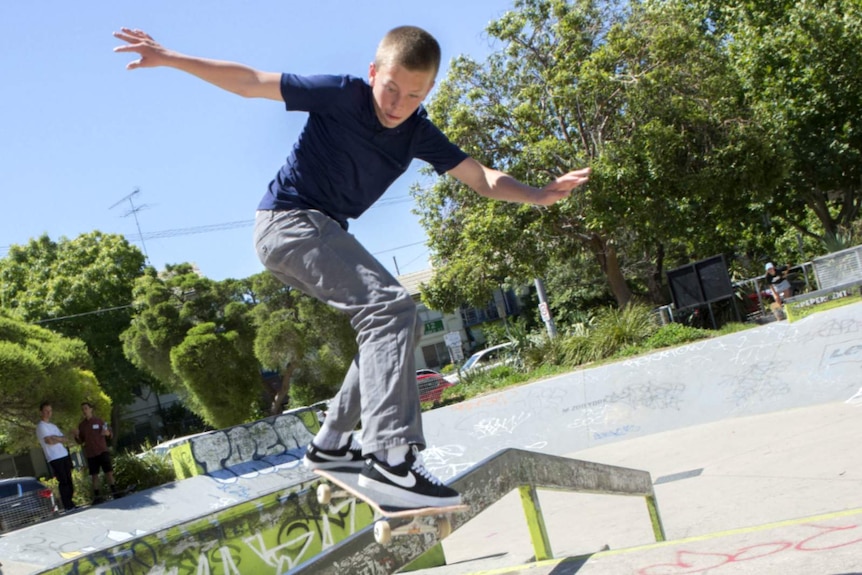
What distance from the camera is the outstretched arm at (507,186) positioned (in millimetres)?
3242

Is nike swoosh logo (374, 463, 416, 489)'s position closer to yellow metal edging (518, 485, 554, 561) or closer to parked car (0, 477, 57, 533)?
yellow metal edging (518, 485, 554, 561)

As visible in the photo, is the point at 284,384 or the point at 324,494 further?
the point at 284,384

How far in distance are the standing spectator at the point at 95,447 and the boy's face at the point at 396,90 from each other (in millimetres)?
10835

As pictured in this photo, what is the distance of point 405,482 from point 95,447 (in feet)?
35.5

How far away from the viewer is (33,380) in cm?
1303

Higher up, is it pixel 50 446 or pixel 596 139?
pixel 596 139

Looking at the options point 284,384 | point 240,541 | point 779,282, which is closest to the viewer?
point 240,541

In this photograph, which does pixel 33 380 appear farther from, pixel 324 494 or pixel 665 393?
pixel 324 494

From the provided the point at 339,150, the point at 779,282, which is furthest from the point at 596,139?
the point at 339,150

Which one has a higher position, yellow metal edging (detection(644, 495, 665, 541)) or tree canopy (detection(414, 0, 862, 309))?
tree canopy (detection(414, 0, 862, 309))

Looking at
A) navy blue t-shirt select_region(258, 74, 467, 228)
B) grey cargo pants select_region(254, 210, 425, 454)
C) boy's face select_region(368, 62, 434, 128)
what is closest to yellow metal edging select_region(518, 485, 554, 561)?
grey cargo pants select_region(254, 210, 425, 454)

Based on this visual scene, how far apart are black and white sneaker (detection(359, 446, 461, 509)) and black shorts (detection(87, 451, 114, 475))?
10.8 m

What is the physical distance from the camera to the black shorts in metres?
12.2

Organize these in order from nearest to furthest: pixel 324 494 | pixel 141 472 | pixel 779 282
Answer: pixel 324 494, pixel 141 472, pixel 779 282
